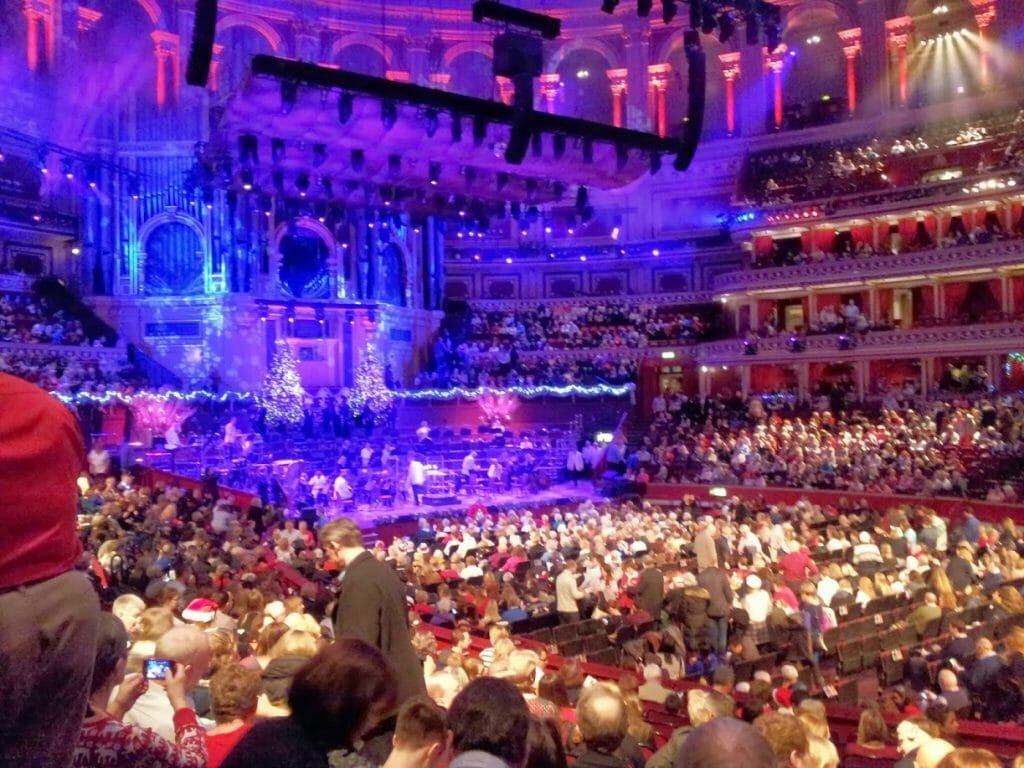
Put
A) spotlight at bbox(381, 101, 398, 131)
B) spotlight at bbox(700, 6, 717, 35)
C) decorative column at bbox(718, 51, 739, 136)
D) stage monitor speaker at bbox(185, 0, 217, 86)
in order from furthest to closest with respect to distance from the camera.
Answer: decorative column at bbox(718, 51, 739, 136) → spotlight at bbox(381, 101, 398, 131) → spotlight at bbox(700, 6, 717, 35) → stage monitor speaker at bbox(185, 0, 217, 86)

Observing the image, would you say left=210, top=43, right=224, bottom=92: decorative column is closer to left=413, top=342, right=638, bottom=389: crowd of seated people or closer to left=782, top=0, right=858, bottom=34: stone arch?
left=413, top=342, right=638, bottom=389: crowd of seated people

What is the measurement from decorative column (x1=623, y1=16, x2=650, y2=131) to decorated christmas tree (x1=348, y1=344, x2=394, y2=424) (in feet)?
52.1

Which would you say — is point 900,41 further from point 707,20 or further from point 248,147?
point 248,147

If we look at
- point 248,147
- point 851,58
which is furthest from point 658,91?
point 248,147

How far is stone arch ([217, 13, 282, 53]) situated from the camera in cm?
3356

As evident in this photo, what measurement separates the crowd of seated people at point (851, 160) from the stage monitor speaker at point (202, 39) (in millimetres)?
26721

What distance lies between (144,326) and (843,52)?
29223 mm

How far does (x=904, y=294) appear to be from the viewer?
111 ft

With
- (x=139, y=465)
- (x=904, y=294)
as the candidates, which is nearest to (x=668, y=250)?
(x=904, y=294)

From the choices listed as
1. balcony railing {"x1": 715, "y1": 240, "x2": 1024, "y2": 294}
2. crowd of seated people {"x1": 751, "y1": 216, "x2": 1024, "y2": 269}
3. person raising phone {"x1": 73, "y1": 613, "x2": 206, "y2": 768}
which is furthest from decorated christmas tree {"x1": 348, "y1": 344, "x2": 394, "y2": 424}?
person raising phone {"x1": 73, "y1": 613, "x2": 206, "y2": 768}

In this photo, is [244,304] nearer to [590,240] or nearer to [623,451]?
[623,451]

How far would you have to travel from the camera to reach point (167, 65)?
105 ft

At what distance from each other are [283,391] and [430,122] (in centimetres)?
1457

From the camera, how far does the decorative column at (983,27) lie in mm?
34931
